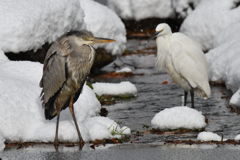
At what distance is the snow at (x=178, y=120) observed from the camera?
6745 mm

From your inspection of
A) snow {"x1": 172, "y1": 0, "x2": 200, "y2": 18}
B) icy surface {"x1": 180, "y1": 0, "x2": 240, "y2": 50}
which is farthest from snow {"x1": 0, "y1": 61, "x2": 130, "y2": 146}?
snow {"x1": 172, "y1": 0, "x2": 200, "y2": 18}

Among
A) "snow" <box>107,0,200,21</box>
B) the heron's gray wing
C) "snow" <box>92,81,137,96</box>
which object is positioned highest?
the heron's gray wing

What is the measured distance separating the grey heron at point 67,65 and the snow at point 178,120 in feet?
4.49

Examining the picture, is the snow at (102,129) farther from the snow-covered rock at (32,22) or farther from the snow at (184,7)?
the snow at (184,7)

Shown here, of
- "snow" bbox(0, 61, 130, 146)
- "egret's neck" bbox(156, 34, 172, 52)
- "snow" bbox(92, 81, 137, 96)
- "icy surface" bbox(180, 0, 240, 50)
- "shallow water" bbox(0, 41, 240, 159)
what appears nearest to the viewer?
"shallow water" bbox(0, 41, 240, 159)

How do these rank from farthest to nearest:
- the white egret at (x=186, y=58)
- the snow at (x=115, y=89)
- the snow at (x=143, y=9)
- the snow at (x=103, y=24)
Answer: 1. the snow at (x=143, y=9)
2. the snow at (x=103, y=24)
3. the snow at (x=115, y=89)
4. the white egret at (x=186, y=58)

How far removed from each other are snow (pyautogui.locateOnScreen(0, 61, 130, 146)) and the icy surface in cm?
754

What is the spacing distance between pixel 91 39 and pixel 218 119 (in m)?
2.66

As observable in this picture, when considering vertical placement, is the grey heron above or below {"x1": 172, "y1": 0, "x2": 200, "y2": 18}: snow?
above

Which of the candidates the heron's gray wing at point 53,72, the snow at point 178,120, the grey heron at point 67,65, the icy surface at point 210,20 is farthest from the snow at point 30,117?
the icy surface at point 210,20

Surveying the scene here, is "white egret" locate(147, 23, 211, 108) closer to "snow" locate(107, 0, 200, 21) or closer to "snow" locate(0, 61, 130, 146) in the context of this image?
"snow" locate(0, 61, 130, 146)

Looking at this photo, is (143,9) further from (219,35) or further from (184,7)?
(219,35)

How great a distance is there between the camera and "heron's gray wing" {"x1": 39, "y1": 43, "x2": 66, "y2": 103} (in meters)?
5.98

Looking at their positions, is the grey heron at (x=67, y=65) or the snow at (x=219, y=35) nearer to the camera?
the grey heron at (x=67, y=65)
